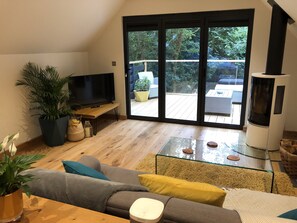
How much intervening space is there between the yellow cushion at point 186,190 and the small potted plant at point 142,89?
3693 millimetres

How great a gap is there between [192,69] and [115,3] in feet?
6.02

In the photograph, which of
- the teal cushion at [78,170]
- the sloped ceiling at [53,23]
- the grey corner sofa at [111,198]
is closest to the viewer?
the grey corner sofa at [111,198]

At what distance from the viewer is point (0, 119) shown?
3330 mm

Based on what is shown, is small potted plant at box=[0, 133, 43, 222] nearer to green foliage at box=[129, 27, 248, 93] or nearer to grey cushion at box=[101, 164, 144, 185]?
grey cushion at box=[101, 164, 144, 185]

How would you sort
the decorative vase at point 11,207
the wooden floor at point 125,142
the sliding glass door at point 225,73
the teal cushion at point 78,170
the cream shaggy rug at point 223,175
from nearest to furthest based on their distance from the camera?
the decorative vase at point 11,207 < the teal cushion at point 78,170 < the cream shaggy rug at point 223,175 < the wooden floor at point 125,142 < the sliding glass door at point 225,73

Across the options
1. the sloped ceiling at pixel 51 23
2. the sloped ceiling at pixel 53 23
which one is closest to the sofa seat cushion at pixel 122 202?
the sloped ceiling at pixel 53 23

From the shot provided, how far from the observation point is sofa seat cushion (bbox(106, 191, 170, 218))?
3.91 feet

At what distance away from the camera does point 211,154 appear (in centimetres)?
271

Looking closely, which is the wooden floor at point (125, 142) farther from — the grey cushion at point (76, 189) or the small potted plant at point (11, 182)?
the small potted plant at point (11, 182)

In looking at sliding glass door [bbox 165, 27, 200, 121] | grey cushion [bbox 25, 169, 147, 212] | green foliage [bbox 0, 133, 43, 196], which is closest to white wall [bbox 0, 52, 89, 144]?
sliding glass door [bbox 165, 27, 200, 121]

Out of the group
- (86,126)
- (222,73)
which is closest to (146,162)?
(86,126)

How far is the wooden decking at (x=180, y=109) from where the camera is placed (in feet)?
14.9

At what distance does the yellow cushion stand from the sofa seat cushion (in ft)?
0.47

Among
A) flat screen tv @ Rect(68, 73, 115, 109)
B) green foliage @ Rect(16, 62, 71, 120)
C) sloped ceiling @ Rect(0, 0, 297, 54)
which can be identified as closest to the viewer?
sloped ceiling @ Rect(0, 0, 297, 54)
